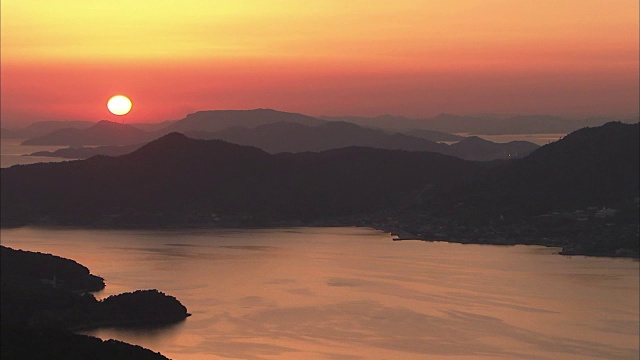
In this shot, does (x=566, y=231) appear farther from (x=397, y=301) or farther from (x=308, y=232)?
(x=397, y=301)

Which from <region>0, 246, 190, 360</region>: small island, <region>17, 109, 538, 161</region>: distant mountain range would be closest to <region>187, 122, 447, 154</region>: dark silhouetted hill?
<region>17, 109, 538, 161</region>: distant mountain range

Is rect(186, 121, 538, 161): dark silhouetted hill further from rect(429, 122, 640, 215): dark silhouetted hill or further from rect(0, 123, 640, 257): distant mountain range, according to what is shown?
rect(429, 122, 640, 215): dark silhouetted hill

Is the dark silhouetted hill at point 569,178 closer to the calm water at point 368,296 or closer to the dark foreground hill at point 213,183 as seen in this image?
the dark foreground hill at point 213,183

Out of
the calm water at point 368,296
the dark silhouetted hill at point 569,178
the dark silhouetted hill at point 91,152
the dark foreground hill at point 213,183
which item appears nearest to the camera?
the calm water at point 368,296

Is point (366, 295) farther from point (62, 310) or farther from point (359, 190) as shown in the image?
point (359, 190)

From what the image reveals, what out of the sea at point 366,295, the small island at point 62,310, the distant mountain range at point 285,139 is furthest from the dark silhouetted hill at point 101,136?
the small island at point 62,310
